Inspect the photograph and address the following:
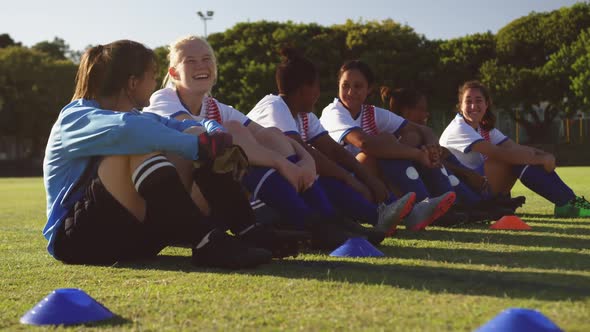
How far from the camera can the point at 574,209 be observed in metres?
7.41

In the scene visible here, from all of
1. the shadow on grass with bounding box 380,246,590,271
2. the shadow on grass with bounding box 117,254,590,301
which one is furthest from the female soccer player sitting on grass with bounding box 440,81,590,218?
the shadow on grass with bounding box 117,254,590,301

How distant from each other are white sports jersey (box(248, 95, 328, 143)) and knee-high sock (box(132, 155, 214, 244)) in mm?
1562

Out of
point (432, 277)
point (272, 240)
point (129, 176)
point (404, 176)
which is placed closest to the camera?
point (432, 277)

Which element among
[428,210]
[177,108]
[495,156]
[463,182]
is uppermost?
[177,108]

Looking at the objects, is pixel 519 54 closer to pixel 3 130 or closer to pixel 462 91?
pixel 3 130

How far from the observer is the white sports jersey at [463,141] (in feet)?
24.3

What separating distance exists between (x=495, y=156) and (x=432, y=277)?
165 inches

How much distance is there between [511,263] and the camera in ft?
13.0

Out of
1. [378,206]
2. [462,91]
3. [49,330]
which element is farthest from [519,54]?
[49,330]

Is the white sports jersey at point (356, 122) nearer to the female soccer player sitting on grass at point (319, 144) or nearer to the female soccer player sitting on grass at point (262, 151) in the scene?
the female soccer player sitting on grass at point (319, 144)

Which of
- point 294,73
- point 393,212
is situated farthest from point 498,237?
point 294,73

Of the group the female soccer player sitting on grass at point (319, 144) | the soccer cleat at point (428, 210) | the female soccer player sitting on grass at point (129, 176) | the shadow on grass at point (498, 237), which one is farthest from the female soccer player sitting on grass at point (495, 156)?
the female soccer player sitting on grass at point (129, 176)

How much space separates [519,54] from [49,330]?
4209 cm

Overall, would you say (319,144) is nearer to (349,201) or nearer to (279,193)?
(349,201)
